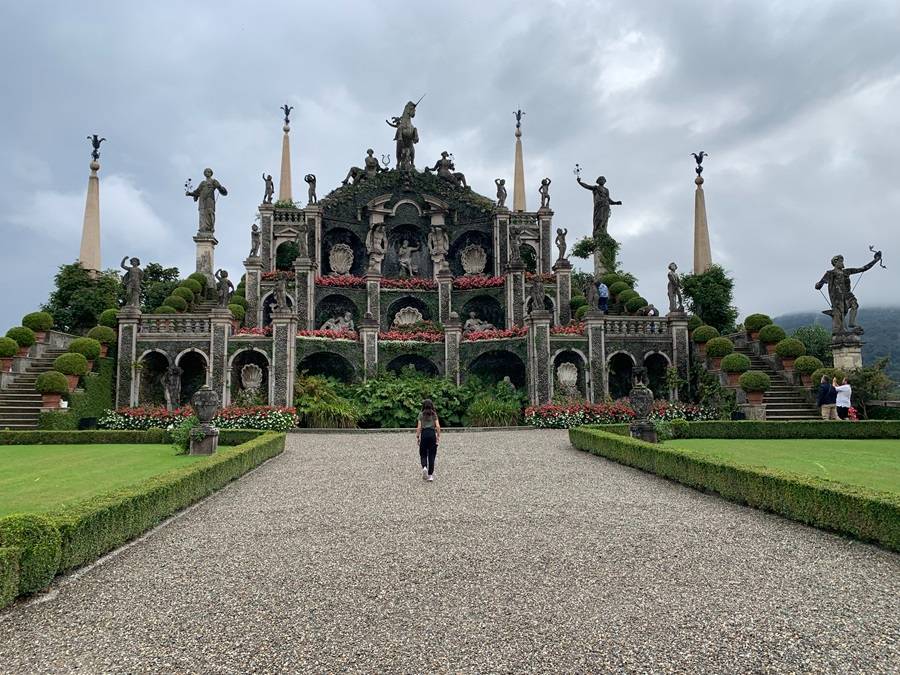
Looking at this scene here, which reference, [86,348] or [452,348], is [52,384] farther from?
[452,348]

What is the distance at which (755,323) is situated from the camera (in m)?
28.2

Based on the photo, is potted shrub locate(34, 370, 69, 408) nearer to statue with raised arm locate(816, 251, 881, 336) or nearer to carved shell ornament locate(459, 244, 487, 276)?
carved shell ornament locate(459, 244, 487, 276)

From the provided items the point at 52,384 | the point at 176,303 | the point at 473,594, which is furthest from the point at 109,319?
the point at 473,594

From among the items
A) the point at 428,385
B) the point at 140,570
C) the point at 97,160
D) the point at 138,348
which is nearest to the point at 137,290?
the point at 138,348

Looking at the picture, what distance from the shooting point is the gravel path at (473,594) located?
175 inches

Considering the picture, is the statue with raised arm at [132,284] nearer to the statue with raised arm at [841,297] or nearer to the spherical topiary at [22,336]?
the spherical topiary at [22,336]

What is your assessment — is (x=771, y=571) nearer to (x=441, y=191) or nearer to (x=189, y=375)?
(x=189, y=375)

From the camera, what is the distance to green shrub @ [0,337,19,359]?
24016 millimetres

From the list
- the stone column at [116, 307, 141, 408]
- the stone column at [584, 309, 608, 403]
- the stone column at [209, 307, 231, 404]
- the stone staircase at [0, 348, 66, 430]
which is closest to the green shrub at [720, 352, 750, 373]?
the stone column at [584, 309, 608, 403]

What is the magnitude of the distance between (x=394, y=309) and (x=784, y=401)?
822 inches

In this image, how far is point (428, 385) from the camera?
1028 inches

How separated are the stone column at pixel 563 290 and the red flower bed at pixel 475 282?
10.7 feet

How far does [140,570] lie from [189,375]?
22.4 metres

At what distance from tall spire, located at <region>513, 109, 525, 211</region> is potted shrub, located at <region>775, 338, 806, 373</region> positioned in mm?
29784
